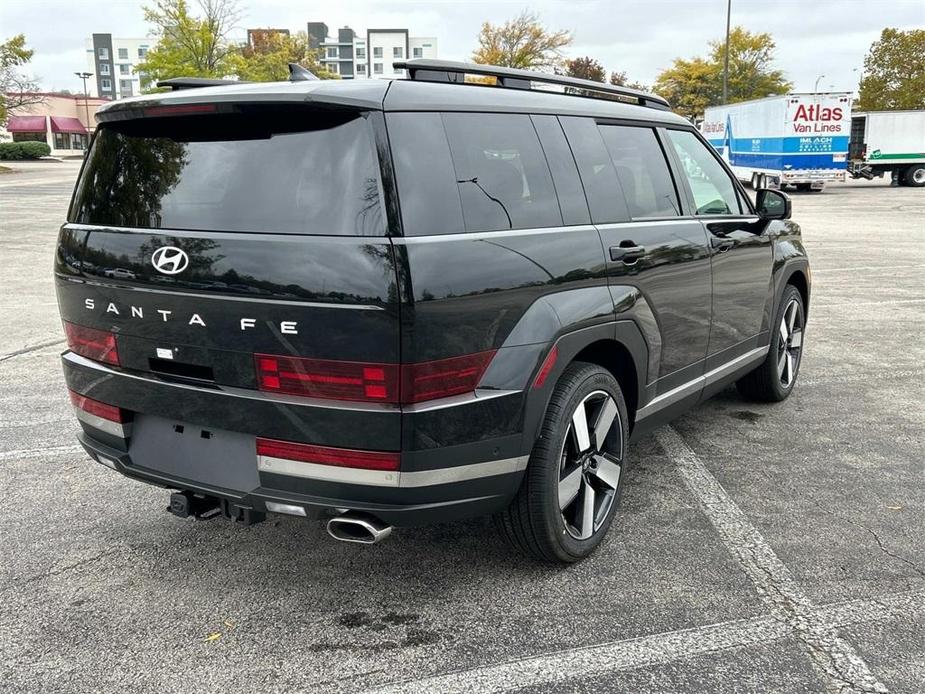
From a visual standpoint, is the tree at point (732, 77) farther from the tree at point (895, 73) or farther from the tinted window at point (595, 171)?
the tinted window at point (595, 171)

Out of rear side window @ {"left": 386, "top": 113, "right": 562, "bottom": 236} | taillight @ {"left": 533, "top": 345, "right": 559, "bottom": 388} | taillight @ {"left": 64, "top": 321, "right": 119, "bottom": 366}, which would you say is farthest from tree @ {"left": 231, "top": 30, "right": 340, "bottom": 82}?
taillight @ {"left": 533, "top": 345, "right": 559, "bottom": 388}

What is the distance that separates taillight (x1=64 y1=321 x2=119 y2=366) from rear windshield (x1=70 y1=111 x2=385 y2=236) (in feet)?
Answer: 1.36

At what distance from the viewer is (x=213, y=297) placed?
8.89 ft

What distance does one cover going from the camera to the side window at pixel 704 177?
4.33 meters

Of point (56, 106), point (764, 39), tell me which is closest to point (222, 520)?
point (764, 39)

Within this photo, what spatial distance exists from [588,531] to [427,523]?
910 millimetres

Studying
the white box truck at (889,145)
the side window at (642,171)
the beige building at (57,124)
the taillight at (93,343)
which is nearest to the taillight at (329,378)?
the taillight at (93,343)

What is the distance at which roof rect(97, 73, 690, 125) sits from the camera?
2.64 m

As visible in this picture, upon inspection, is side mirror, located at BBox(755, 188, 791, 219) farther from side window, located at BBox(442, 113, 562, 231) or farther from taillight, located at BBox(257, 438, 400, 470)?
taillight, located at BBox(257, 438, 400, 470)

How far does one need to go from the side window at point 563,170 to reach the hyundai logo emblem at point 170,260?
144 centimetres

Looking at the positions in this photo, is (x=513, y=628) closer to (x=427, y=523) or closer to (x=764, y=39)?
(x=427, y=523)

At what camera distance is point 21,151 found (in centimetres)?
5738

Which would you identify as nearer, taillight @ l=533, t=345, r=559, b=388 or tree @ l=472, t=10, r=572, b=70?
taillight @ l=533, t=345, r=559, b=388

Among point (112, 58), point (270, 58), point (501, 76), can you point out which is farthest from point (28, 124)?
point (501, 76)
